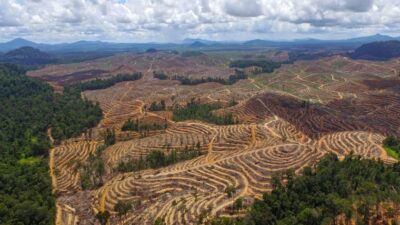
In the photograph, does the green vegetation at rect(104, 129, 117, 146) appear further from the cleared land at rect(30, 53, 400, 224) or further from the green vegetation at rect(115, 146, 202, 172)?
the green vegetation at rect(115, 146, 202, 172)

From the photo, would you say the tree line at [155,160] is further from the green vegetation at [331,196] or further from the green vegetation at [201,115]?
the green vegetation at [201,115]

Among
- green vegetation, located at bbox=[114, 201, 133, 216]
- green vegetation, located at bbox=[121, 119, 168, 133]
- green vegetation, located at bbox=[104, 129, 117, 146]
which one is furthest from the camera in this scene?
green vegetation, located at bbox=[121, 119, 168, 133]

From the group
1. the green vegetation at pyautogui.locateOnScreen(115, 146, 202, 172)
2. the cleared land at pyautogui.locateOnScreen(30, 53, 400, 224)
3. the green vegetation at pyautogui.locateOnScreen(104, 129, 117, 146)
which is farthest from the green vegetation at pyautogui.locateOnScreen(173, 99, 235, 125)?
the green vegetation at pyautogui.locateOnScreen(115, 146, 202, 172)

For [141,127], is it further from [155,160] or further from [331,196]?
[331,196]

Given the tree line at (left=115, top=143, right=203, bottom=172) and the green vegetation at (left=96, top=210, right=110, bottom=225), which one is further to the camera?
the tree line at (left=115, top=143, right=203, bottom=172)

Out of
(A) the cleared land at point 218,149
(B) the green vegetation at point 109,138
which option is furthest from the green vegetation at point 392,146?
(B) the green vegetation at point 109,138

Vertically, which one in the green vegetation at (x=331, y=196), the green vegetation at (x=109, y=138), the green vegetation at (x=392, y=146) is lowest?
the green vegetation at (x=109, y=138)

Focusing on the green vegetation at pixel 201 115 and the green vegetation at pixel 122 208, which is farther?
the green vegetation at pixel 201 115
